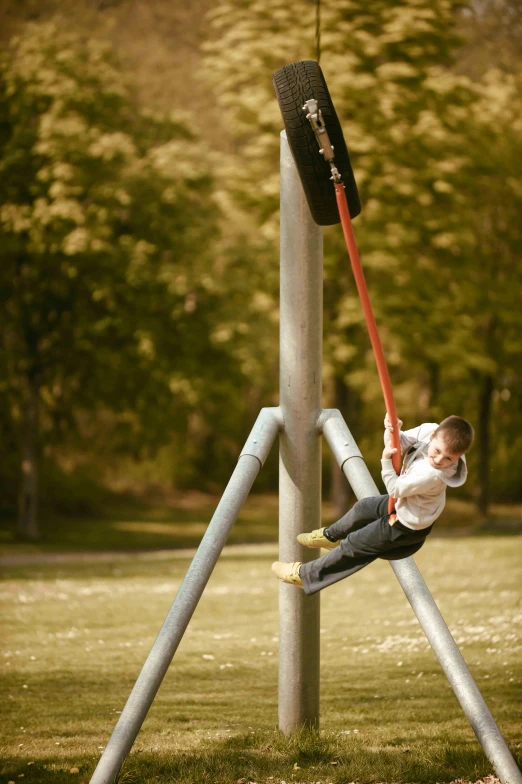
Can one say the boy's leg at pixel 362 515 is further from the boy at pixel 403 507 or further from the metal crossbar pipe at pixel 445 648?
the metal crossbar pipe at pixel 445 648

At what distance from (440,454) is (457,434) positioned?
0.13 m

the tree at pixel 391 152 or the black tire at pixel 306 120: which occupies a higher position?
the black tire at pixel 306 120

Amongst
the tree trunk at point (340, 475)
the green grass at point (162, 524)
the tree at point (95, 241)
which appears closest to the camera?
the tree at point (95, 241)

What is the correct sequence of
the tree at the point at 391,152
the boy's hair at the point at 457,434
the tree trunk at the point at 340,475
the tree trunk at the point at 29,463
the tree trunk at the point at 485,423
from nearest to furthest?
the boy's hair at the point at 457,434 < the tree at the point at 391,152 < the tree trunk at the point at 29,463 < the tree trunk at the point at 340,475 < the tree trunk at the point at 485,423

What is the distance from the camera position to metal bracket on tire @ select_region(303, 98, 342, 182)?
178 inches

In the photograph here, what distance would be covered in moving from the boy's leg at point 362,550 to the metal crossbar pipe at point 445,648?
0.34 metres

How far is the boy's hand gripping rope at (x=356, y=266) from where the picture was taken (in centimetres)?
439

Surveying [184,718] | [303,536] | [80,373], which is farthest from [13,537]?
[303,536]

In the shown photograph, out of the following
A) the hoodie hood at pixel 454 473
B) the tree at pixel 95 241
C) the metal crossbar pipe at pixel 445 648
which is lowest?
the tree at pixel 95 241

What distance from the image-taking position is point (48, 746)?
19.5 ft

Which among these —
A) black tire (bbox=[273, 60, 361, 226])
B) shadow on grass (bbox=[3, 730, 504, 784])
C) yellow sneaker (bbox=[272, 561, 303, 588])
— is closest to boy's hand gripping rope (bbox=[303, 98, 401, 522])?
black tire (bbox=[273, 60, 361, 226])

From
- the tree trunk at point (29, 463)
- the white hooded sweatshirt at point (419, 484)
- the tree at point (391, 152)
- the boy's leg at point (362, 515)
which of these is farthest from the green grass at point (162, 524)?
the white hooded sweatshirt at point (419, 484)

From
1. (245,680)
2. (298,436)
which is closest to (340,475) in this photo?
(245,680)

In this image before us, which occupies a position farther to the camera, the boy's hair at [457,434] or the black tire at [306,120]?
the black tire at [306,120]
